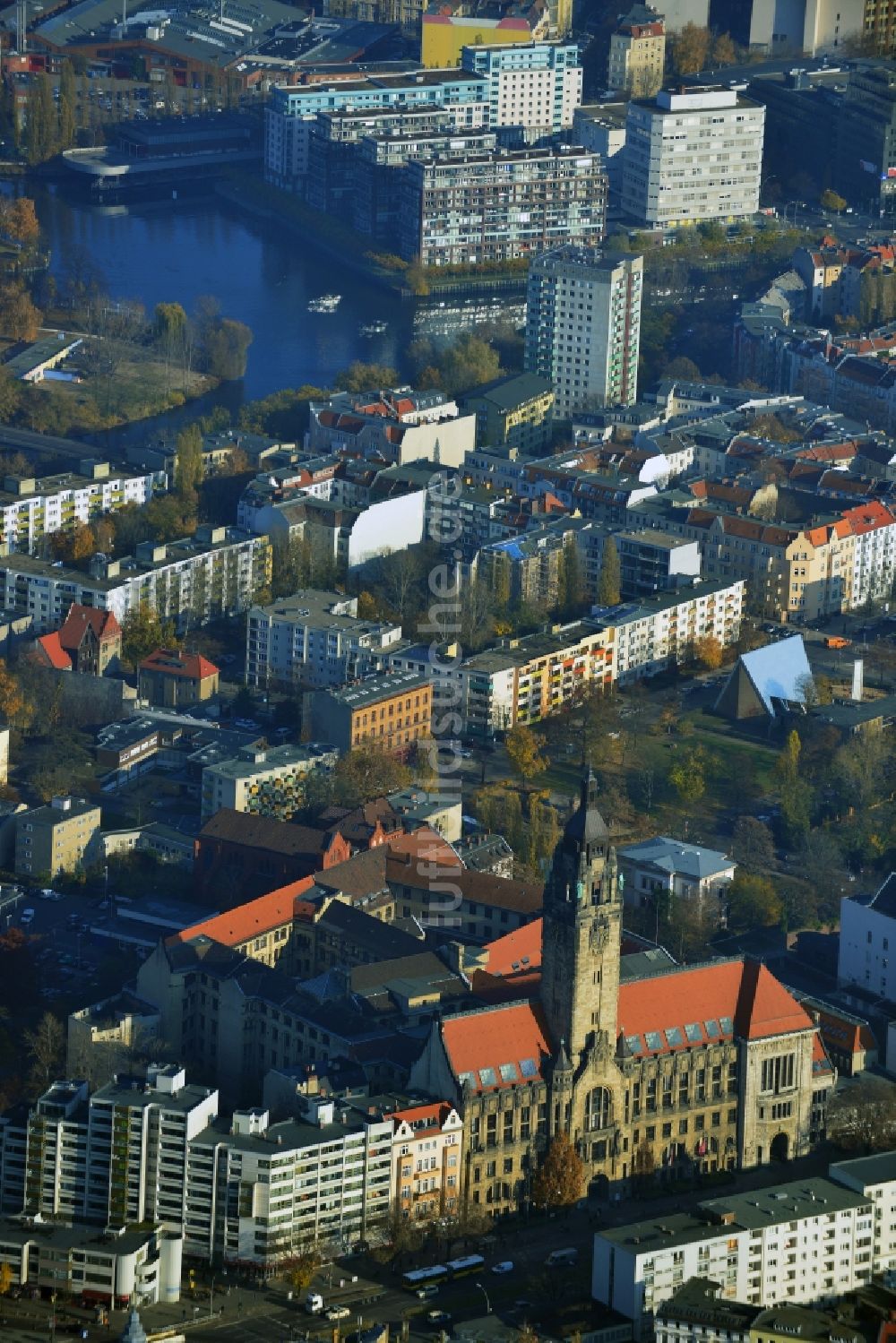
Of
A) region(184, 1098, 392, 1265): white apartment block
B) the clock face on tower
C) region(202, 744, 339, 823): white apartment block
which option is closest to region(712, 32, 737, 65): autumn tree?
region(202, 744, 339, 823): white apartment block

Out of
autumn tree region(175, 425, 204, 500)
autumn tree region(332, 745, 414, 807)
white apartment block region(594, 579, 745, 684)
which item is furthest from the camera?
autumn tree region(175, 425, 204, 500)

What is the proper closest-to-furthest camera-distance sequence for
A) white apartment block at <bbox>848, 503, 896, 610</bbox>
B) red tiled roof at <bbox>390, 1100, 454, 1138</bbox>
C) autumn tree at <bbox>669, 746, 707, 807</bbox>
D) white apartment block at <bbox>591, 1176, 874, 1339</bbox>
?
white apartment block at <bbox>591, 1176, 874, 1339</bbox>
red tiled roof at <bbox>390, 1100, 454, 1138</bbox>
autumn tree at <bbox>669, 746, 707, 807</bbox>
white apartment block at <bbox>848, 503, 896, 610</bbox>

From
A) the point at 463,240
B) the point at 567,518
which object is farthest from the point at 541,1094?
the point at 463,240

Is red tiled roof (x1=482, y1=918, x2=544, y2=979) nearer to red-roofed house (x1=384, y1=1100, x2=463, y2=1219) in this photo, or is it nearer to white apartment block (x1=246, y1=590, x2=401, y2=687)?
red-roofed house (x1=384, y1=1100, x2=463, y2=1219)

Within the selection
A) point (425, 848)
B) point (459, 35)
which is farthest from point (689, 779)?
point (459, 35)

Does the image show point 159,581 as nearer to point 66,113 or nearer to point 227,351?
point 227,351

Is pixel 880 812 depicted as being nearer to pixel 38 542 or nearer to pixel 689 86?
pixel 38 542
